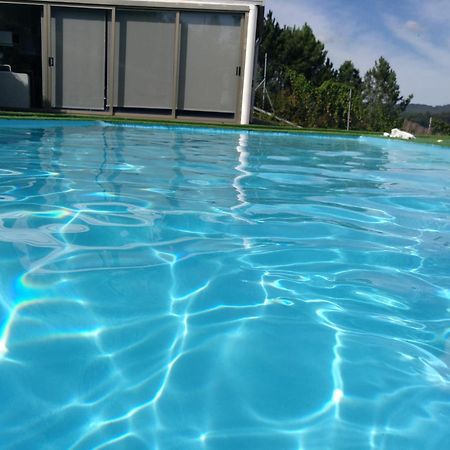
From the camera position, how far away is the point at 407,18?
2264 cm

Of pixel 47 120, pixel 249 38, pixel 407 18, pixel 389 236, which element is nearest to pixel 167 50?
pixel 249 38

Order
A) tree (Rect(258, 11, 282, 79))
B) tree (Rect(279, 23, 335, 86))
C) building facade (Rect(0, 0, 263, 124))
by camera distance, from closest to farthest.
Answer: building facade (Rect(0, 0, 263, 124)) → tree (Rect(258, 11, 282, 79)) → tree (Rect(279, 23, 335, 86))

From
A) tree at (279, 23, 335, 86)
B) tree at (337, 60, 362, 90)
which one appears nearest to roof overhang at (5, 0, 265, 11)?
tree at (279, 23, 335, 86)

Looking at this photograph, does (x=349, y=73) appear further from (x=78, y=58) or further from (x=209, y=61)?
(x=78, y=58)

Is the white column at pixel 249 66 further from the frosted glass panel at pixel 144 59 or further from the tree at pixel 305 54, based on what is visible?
the tree at pixel 305 54

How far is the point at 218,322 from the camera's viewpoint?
1868mm

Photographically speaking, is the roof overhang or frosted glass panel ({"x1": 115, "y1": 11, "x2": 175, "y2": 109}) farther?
frosted glass panel ({"x1": 115, "y1": 11, "x2": 175, "y2": 109})

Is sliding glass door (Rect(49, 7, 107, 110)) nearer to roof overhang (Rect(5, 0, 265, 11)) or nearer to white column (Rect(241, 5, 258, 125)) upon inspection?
roof overhang (Rect(5, 0, 265, 11))

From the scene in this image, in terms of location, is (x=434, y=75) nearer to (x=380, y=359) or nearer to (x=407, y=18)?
(x=407, y=18)

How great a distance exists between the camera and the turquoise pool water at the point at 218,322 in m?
1.33

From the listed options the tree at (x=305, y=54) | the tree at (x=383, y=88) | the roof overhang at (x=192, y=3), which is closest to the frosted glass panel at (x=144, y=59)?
the roof overhang at (x=192, y=3)

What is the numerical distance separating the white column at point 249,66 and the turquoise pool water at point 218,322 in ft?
29.7

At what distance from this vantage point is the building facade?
12.3 metres

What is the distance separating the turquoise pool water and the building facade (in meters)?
9.27
